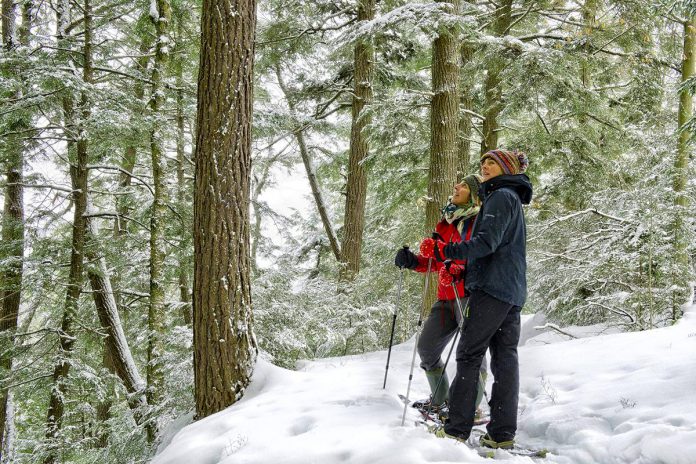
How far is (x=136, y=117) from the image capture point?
265 inches

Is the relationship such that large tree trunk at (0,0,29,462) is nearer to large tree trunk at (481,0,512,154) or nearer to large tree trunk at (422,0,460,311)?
large tree trunk at (422,0,460,311)

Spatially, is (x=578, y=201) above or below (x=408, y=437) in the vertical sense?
above

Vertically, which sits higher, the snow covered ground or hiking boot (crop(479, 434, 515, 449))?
the snow covered ground

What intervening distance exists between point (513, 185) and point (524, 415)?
1.86 meters

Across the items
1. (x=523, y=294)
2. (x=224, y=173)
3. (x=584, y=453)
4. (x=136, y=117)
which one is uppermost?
(x=136, y=117)

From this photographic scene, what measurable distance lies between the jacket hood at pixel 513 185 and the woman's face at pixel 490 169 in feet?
0.13

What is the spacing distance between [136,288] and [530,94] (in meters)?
10.3

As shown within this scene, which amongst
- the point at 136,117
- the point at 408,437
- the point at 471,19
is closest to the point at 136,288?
the point at 136,117

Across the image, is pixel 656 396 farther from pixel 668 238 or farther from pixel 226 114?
pixel 226 114

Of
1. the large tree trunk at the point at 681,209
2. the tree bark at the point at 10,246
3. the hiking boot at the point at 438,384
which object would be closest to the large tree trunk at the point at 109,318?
the tree bark at the point at 10,246

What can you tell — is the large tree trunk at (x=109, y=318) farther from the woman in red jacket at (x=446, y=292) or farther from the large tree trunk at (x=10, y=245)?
the woman in red jacket at (x=446, y=292)

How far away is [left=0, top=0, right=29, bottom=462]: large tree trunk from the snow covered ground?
17.3 ft

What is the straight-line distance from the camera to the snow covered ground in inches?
103

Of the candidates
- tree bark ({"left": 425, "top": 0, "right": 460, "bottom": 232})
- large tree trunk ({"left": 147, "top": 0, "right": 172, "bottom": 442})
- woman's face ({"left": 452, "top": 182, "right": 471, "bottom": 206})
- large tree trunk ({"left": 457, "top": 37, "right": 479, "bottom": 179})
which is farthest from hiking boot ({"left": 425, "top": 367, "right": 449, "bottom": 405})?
large tree trunk ({"left": 147, "top": 0, "right": 172, "bottom": 442})
